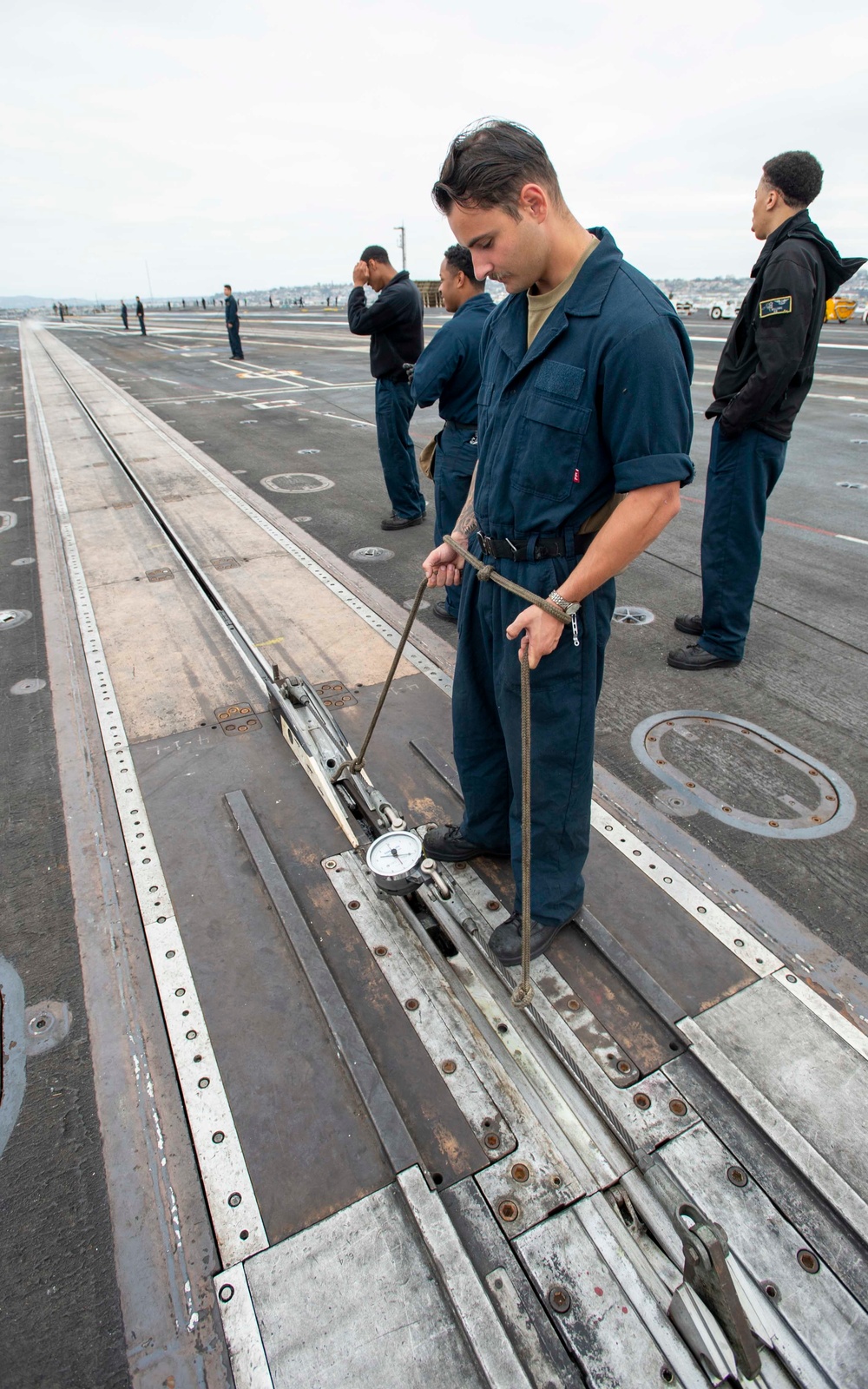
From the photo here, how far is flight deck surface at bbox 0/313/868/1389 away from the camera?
1.47 m

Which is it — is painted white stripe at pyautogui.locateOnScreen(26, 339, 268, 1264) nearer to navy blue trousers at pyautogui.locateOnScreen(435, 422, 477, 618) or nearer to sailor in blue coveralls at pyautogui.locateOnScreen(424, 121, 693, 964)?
sailor in blue coveralls at pyautogui.locateOnScreen(424, 121, 693, 964)

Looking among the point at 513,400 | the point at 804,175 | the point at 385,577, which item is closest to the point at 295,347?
the point at 385,577

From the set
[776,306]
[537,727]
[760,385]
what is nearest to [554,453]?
[537,727]

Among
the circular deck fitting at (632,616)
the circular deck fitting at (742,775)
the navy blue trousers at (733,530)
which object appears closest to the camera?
the circular deck fitting at (742,775)

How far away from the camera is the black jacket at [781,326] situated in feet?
10.6

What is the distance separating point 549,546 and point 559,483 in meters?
0.16

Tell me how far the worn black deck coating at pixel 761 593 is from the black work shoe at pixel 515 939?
2.75 feet

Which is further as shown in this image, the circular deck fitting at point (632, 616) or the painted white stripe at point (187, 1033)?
the circular deck fitting at point (632, 616)

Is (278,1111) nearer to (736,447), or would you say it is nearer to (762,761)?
(762,761)

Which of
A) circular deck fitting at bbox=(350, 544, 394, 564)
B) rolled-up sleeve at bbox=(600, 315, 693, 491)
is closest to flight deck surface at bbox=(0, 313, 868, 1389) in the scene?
rolled-up sleeve at bbox=(600, 315, 693, 491)

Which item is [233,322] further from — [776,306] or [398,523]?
[776,306]

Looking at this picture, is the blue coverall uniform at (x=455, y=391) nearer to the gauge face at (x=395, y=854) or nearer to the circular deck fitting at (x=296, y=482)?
the gauge face at (x=395, y=854)

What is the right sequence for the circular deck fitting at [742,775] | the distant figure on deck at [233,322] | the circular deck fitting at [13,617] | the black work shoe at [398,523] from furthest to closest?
the distant figure on deck at [233,322] → the black work shoe at [398,523] → the circular deck fitting at [13,617] → the circular deck fitting at [742,775]

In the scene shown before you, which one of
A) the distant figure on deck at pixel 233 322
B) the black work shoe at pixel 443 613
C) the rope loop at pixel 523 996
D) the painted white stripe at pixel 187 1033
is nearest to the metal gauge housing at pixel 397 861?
the rope loop at pixel 523 996
